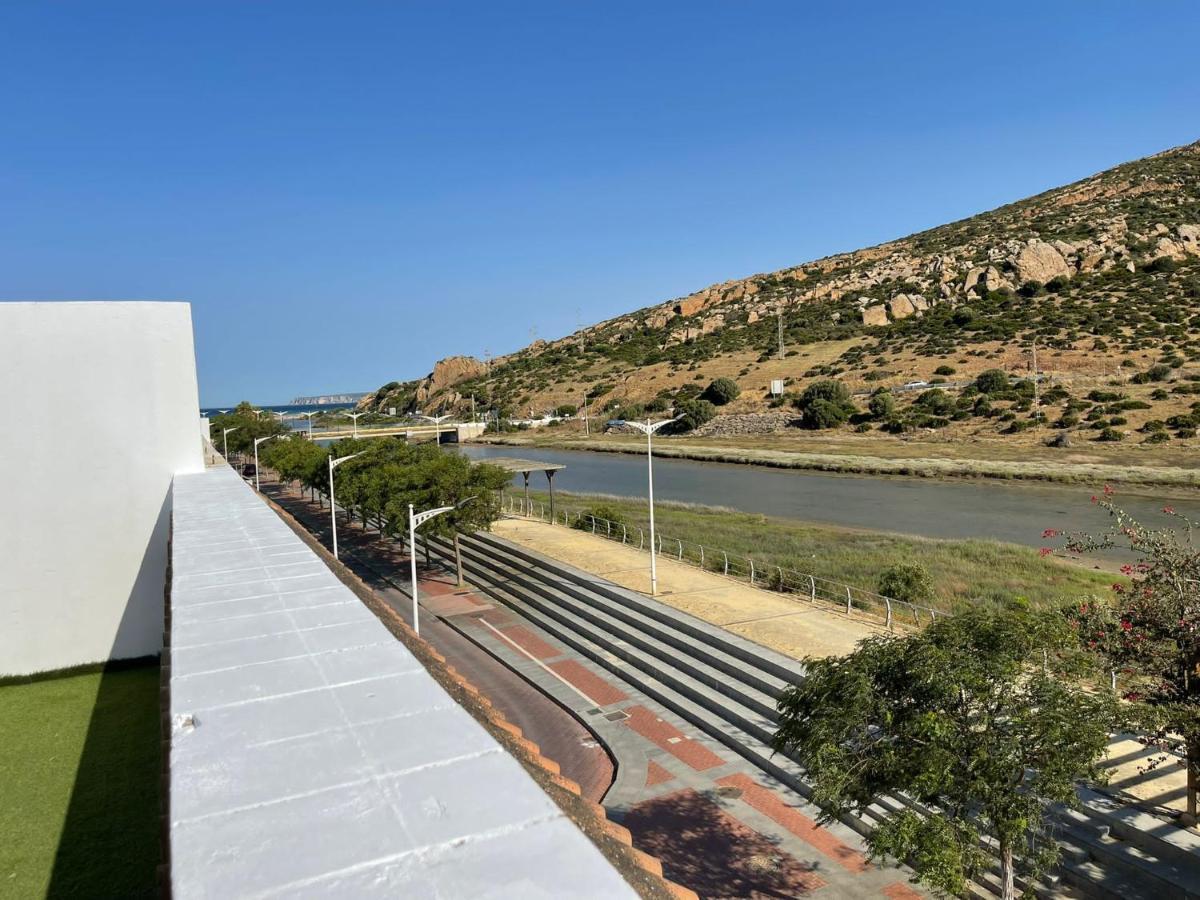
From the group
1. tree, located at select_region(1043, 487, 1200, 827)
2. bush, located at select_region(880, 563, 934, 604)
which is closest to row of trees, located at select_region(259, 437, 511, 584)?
bush, located at select_region(880, 563, 934, 604)

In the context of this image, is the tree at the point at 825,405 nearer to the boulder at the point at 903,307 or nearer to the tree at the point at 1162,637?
the boulder at the point at 903,307

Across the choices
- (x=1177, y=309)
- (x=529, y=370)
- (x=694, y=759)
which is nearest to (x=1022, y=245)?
(x=1177, y=309)

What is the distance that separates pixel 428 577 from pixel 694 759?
16.4 m

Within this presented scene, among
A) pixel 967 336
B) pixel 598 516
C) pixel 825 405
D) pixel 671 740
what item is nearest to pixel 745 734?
pixel 671 740

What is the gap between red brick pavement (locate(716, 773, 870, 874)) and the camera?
33.9 ft

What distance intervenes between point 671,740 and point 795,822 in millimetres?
3239

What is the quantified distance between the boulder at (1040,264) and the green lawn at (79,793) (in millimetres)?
106585

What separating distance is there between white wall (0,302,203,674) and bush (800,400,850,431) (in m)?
60.0

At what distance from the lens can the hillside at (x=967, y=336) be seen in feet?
192

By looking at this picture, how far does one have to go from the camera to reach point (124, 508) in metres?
16.2

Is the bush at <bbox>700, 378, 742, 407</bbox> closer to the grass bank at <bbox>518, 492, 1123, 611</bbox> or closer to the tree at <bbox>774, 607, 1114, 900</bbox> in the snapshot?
the grass bank at <bbox>518, 492, 1123, 611</bbox>

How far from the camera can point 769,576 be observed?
2309cm

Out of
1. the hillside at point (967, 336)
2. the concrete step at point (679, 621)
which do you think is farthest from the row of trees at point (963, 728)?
the hillside at point (967, 336)

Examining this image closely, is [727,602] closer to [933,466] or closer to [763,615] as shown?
[763,615]
